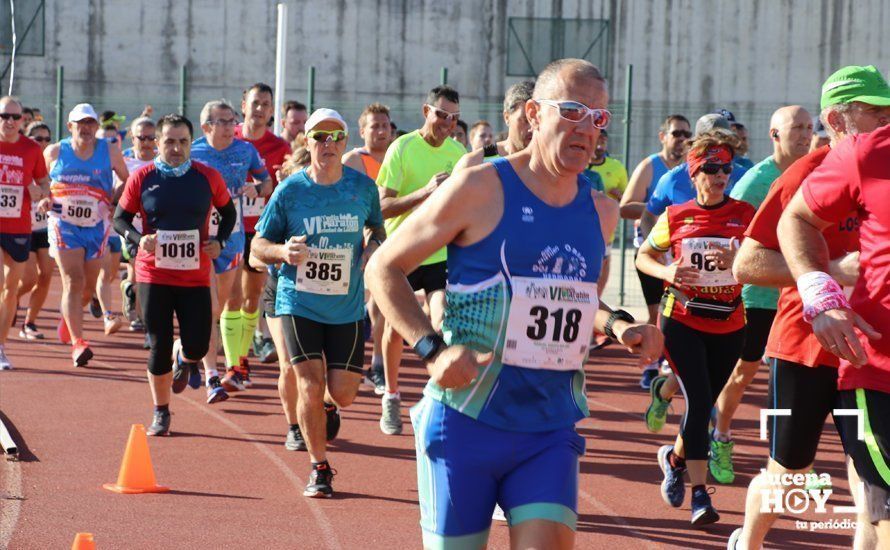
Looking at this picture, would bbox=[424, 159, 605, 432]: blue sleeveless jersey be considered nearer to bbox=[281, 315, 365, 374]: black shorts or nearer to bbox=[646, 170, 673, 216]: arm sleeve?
bbox=[281, 315, 365, 374]: black shorts

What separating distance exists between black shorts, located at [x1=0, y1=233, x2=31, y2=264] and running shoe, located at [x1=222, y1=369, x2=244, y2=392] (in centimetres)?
258

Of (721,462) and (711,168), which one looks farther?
(721,462)

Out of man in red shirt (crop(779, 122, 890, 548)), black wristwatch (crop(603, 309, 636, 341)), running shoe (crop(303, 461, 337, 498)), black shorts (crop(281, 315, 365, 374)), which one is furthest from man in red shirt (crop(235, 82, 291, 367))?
man in red shirt (crop(779, 122, 890, 548))

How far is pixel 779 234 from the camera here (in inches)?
171

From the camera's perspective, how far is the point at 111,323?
14312 mm

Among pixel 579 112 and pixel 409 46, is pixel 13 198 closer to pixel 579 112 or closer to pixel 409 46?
pixel 579 112

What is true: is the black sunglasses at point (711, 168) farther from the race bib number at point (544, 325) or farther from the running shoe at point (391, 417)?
the race bib number at point (544, 325)

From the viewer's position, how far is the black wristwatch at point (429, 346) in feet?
12.8

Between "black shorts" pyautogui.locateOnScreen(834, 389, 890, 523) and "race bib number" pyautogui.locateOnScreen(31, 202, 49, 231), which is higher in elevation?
"race bib number" pyautogui.locateOnScreen(31, 202, 49, 231)

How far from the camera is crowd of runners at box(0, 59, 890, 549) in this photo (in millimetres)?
4059

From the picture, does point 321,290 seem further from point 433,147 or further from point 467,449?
point 467,449

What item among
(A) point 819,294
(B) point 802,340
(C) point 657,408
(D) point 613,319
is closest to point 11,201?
(C) point 657,408

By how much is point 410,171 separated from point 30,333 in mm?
5993

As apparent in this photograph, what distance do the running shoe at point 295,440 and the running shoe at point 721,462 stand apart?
8.60ft
